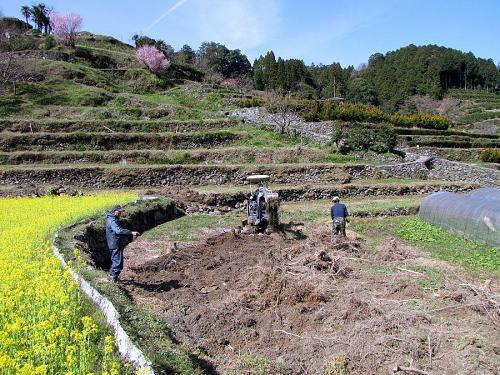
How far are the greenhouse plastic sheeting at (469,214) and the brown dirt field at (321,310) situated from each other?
108 inches

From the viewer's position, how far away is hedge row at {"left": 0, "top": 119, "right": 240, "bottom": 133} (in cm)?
3353

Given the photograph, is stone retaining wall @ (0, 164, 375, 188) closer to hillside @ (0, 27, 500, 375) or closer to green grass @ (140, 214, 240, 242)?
hillside @ (0, 27, 500, 375)

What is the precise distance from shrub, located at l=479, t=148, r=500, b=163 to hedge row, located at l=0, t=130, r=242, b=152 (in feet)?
56.8

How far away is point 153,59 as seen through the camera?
182ft

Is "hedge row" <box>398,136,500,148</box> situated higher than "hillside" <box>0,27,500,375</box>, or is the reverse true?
"hillside" <box>0,27,500,375</box>

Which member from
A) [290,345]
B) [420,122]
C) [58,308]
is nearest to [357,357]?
[290,345]

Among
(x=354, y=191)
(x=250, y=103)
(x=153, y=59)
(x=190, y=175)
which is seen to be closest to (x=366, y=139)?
(x=354, y=191)

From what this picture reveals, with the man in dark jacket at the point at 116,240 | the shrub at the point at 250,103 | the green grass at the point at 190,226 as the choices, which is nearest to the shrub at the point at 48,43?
the shrub at the point at 250,103

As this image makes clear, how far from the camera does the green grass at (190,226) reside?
633 inches

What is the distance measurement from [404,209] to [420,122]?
2593 centimetres

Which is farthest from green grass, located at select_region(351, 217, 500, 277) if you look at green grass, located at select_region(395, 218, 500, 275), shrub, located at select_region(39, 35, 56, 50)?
shrub, located at select_region(39, 35, 56, 50)

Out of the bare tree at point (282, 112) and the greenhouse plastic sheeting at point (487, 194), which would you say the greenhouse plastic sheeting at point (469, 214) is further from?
the bare tree at point (282, 112)

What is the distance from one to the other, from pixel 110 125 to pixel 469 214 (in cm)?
2723

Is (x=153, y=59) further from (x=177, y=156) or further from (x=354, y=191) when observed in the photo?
(x=354, y=191)
